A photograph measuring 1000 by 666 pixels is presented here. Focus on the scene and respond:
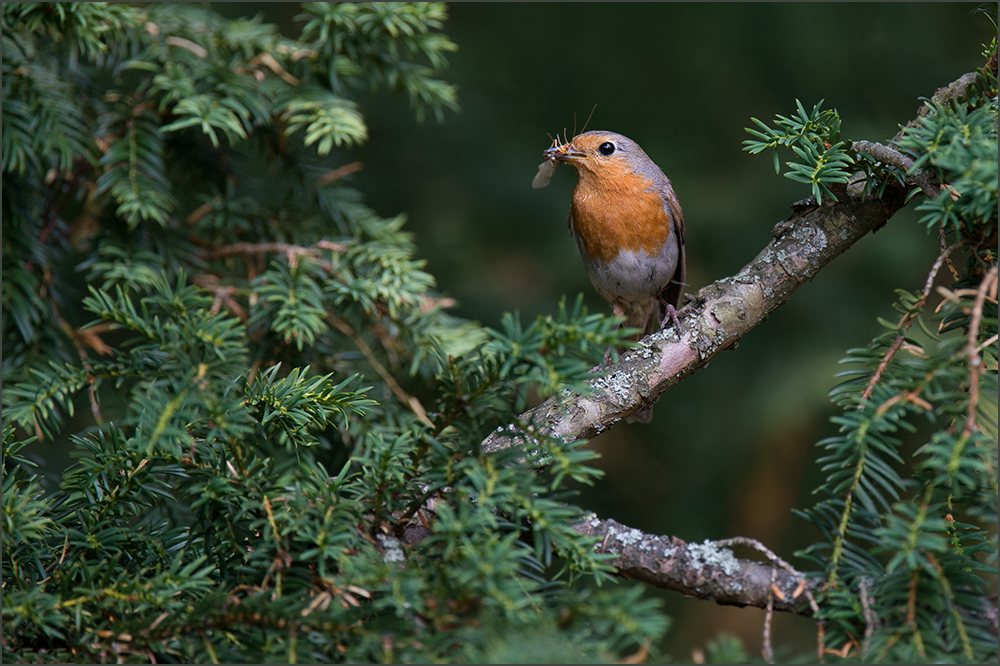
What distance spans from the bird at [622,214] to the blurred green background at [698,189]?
0.56 m

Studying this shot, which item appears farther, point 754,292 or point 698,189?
point 698,189

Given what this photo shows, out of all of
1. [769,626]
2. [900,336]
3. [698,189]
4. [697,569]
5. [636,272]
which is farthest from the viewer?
[698,189]

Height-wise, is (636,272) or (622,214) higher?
(622,214)

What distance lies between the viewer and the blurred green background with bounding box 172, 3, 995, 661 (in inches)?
127

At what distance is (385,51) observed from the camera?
2359mm

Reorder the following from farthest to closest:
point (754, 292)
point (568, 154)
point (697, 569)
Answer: point (568, 154)
point (754, 292)
point (697, 569)

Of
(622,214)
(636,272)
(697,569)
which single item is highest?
(622,214)

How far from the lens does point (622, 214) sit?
2.69 meters

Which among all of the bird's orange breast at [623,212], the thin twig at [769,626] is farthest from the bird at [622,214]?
the thin twig at [769,626]

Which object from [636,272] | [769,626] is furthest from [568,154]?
[769,626]

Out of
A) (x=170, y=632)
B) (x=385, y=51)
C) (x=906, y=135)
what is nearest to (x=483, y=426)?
(x=170, y=632)

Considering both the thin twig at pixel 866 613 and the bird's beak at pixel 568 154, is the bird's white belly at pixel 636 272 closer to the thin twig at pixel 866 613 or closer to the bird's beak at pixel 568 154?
the bird's beak at pixel 568 154

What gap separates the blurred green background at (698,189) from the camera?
321 centimetres

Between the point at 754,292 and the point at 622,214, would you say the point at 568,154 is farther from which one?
the point at 754,292
